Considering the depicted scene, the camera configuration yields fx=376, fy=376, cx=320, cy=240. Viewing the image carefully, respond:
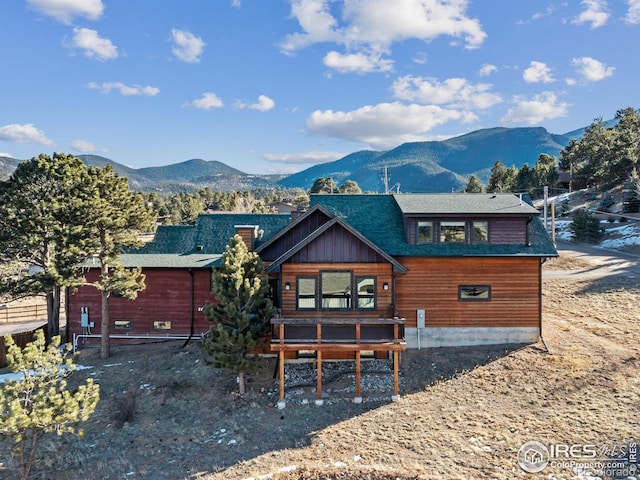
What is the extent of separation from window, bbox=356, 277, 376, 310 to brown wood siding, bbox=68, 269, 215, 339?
25.1ft

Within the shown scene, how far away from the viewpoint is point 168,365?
52.8 ft

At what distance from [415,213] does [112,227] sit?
13308 mm

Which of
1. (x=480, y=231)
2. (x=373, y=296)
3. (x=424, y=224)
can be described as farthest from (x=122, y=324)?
(x=480, y=231)

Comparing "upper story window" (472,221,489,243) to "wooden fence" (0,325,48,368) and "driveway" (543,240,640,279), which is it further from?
"wooden fence" (0,325,48,368)

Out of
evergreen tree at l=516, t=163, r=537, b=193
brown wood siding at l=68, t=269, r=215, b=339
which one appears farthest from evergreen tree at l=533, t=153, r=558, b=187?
brown wood siding at l=68, t=269, r=215, b=339

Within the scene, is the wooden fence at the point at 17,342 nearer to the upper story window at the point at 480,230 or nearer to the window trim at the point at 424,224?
the window trim at the point at 424,224

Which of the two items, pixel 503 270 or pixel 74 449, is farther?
pixel 503 270

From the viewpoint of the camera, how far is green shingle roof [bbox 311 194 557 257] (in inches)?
604

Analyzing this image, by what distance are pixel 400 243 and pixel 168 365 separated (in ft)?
36.6

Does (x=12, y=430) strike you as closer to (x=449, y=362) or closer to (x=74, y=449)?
(x=74, y=449)

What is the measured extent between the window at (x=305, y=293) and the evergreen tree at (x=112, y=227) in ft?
25.3

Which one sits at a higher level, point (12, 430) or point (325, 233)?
point (325, 233)

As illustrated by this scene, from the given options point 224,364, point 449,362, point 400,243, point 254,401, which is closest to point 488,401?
point 449,362

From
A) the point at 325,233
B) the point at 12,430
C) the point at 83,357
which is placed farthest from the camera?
the point at 83,357
